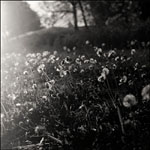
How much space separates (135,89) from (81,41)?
42.5 feet

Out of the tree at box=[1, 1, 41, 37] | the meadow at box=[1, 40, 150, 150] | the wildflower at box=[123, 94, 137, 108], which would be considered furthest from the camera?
A: the tree at box=[1, 1, 41, 37]

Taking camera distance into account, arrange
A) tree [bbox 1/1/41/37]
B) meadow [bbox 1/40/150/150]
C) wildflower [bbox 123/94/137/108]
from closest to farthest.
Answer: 1. wildflower [bbox 123/94/137/108]
2. meadow [bbox 1/40/150/150]
3. tree [bbox 1/1/41/37]

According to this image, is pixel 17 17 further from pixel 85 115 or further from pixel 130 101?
pixel 130 101

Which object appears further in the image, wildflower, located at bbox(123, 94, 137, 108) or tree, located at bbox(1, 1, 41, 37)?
Result: tree, located at bbox(1, 1, 41, 37)

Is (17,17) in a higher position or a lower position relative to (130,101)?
higher

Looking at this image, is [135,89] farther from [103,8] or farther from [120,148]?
[103,8]

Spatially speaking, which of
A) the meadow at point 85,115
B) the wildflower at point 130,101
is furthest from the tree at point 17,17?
the wildflower at point 130,101

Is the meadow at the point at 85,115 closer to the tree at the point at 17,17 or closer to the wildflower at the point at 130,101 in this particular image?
the wildflower at the point at 130,101

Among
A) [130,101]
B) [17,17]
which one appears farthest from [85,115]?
[17,17]

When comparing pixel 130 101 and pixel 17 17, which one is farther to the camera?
pixel 17 17

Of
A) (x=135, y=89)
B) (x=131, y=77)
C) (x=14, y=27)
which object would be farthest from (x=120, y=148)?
(x=14, y=27)

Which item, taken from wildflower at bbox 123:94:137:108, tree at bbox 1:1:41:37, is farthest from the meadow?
tree at bbox 1:1:41:37

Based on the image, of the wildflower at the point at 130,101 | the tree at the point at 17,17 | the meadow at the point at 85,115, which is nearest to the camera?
the wildflower at the point at 130,101

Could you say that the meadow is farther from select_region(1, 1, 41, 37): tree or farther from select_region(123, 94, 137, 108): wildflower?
select_region(1, 1, 41, 37): tree
